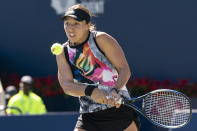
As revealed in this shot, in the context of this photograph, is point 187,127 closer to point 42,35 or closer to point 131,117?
point 131,117

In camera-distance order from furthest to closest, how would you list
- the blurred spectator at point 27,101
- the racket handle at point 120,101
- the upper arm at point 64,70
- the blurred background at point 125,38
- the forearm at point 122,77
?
the blurred background at point 125,38 < the blurred spectator at point 27,101 < the upper arm at point 64,70 < the forearm at point 122,77 < the racket handle at point 120,101

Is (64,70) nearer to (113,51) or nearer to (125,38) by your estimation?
(113,51)

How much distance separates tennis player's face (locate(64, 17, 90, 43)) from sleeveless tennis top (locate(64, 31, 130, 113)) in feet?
0.25

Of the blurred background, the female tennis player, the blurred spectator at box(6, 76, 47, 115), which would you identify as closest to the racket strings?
the female tennis player

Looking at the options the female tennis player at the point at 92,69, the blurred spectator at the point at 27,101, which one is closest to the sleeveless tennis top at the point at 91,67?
the female tennis player at the point at 92,69

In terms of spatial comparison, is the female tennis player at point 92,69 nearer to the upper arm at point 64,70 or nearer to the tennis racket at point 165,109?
the upper arm at point 64,70

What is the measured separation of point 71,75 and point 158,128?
0.98 meters

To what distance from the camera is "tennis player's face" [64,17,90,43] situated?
547 cm

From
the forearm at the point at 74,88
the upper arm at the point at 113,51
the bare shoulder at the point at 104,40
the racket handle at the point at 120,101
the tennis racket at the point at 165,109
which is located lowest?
the tennis racket at the point at 165,109

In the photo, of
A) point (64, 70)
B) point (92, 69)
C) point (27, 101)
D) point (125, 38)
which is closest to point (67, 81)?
point (64, 70)

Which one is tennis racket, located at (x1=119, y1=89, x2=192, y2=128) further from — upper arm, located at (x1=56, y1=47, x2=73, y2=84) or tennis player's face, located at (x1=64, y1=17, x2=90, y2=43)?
tennis player's face, located at (x1=64, y1=17, x2=90, y2=43)

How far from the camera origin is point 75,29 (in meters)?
5.48

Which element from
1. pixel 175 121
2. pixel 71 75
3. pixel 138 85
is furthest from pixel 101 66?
pixel 138 85

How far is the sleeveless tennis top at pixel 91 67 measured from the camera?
5527 millimetres
